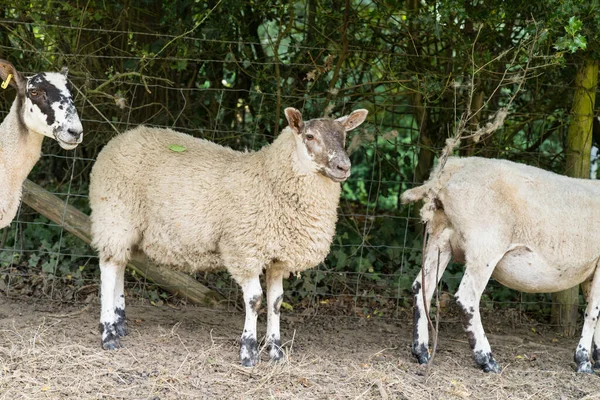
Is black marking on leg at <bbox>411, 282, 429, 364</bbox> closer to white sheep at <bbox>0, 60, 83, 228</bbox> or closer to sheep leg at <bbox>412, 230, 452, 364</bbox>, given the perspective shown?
sheep leg at <bbox>412, 230, 452, 364</bbox>

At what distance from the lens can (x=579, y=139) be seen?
7145 millimetres

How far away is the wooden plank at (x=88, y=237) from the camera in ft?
23.2

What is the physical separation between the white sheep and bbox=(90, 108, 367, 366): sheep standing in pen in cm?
61

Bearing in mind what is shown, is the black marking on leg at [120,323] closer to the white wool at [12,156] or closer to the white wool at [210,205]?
the white wool at [210,205]

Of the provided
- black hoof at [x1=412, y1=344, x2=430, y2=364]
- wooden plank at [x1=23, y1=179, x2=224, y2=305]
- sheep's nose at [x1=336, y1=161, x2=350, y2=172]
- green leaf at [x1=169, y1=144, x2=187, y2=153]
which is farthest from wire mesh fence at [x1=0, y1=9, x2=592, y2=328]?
sheep's nose at [x1=336, y1=161, x2=350, y2=172]

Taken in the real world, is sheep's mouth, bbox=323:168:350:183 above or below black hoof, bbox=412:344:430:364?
above

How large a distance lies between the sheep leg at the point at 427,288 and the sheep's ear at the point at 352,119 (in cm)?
108

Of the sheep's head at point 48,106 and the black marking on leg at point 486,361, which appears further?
the black marking on leg at point 486,361

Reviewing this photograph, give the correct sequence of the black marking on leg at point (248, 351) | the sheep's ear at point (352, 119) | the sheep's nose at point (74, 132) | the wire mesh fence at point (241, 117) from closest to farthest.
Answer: the sheep's nose at point (74, 132), the black marking on leg at point (248, 351), the sheep's ear at point (352, 119), the wire mesh fence at point (241, 117)

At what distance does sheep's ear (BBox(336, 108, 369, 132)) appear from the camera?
19.2 ft

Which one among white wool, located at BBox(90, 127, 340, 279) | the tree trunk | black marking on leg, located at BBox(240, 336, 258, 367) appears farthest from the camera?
the tree trunk

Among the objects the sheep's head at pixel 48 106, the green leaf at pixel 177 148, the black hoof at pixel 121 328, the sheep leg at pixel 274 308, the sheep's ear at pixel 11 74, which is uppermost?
the sheep's ear at pixel 11 74

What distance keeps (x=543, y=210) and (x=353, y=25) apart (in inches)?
107

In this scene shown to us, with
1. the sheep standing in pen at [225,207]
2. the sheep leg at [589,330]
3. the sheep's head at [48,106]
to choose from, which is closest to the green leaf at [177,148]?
the sheep standing in pen at [225,207]
